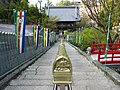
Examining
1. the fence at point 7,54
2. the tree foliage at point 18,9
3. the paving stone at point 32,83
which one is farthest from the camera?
the tree foliage at point 18,9

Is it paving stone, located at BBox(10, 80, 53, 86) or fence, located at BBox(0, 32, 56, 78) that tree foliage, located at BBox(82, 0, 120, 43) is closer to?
fence, located at BBox(0, 32, 56, 78)

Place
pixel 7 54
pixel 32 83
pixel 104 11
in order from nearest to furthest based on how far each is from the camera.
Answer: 1. pixel 32 83
2. pixel 7 54
3. pixel 104 11

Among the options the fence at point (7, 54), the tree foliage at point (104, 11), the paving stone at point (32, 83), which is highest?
the tree foliage at point (104, 11)

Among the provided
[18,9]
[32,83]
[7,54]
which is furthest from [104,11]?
[32,83]

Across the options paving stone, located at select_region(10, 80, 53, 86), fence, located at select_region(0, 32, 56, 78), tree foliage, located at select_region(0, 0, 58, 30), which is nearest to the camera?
paving stone, located at select_region(10, 80, 53, 86)

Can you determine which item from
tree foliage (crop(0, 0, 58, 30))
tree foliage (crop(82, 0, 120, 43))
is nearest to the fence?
tree foliage (crop(82, 0, 120, 43))

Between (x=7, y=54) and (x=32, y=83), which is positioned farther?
(x=7, y=54)

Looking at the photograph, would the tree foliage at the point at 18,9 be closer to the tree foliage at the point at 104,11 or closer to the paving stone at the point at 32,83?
the tree foliage at the point at 104,11

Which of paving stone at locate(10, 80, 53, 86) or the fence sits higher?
the fence

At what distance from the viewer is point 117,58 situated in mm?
17234

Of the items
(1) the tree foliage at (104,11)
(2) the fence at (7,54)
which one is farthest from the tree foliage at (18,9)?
(2) the fence at (7,54)

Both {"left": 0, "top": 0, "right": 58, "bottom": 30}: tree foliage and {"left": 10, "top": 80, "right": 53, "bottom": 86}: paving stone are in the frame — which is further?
{"left": 0, "top": 0, "right": 58, "bottom": 30}: tree foliage

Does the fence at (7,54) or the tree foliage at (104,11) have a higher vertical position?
the tree foliage at (104,11)

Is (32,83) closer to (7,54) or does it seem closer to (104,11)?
(7,54)
